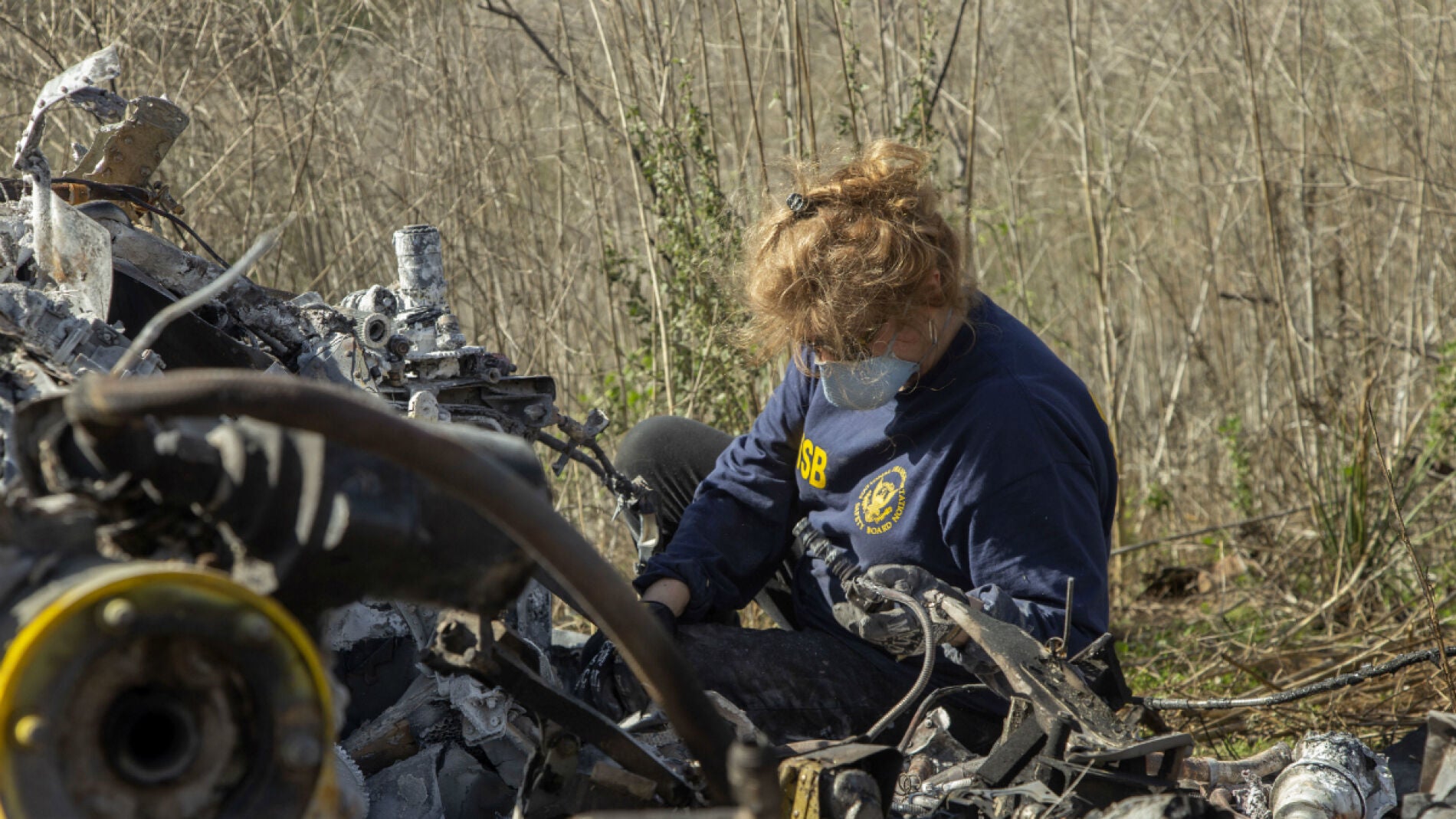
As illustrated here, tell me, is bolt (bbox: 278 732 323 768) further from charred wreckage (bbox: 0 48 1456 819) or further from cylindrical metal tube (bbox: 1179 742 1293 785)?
cylindrical metal tube (bbox: 1179 742 1293 785)

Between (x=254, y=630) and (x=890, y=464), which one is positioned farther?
(x=890, y=464)

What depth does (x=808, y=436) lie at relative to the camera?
102 inches

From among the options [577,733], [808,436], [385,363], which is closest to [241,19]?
[385,363]

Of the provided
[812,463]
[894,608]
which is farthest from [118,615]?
[812,463]

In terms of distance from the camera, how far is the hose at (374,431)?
36.1 inches

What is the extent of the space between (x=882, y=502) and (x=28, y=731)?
175 centimetres

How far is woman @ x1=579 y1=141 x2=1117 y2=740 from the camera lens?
2.17m

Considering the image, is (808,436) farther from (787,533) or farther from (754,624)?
(754,624)

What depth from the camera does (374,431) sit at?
94 cm

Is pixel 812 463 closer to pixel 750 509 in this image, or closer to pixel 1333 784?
pixel 750 509

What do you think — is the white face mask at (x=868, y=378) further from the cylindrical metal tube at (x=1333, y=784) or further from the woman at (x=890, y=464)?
the cylindrical metal tube at (x=1333, y=784)

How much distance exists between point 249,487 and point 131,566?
0.11 m

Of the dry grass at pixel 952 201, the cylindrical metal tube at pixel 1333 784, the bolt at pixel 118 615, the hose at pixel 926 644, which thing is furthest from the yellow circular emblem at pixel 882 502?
the bolt at pixel 118 615

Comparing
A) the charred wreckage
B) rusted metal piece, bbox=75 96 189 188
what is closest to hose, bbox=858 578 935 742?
the charred wreckage
